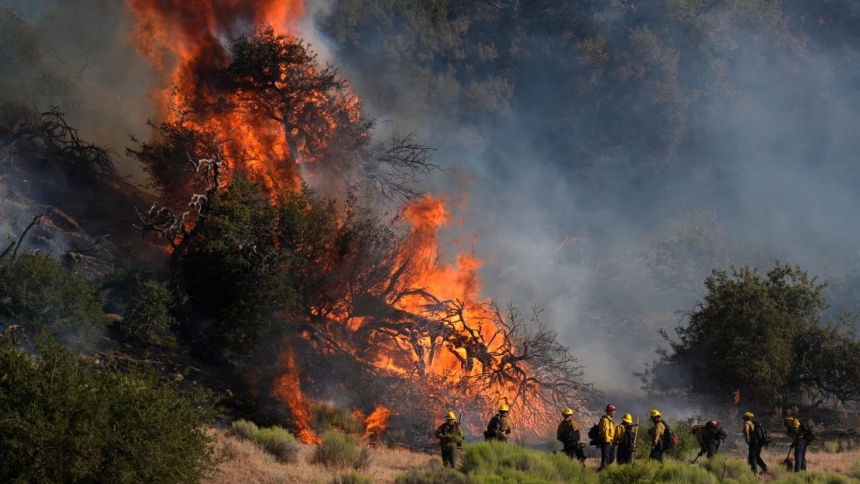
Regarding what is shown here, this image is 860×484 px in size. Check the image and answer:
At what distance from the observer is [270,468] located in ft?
55.8

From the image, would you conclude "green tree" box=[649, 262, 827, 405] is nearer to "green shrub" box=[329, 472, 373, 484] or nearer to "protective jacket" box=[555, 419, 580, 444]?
"protective jacket" box=[555, 419, 580, 444]

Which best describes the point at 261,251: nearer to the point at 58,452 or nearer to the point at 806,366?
the point at 58,452

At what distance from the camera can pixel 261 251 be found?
26.2 m

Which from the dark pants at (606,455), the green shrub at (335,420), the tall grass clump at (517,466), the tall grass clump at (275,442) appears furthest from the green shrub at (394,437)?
the dark pants at (606,455)

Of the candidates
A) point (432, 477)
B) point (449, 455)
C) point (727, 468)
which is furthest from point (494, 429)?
point (727, 468)

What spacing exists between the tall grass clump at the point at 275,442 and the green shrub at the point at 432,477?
2710 mm

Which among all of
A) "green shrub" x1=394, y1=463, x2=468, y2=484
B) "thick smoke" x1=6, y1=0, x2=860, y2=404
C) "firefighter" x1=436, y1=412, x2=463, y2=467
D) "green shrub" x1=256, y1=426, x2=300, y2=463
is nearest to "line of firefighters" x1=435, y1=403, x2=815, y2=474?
"firefighter" x1=436, y1=412, x2=463, y2=467

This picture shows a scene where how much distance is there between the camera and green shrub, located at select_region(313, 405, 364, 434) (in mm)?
23406

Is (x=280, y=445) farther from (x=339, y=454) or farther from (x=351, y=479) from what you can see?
(x=351, y=479)

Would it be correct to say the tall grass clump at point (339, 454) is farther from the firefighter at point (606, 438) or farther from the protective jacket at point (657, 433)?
the protective jacket at point (657, 433)

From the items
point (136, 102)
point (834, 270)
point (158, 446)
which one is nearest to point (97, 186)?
point (136, 102)

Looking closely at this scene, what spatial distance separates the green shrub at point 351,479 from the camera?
16203 mm

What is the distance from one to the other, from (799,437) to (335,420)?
37.9 ft

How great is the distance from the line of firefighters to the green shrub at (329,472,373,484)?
2971 mm
